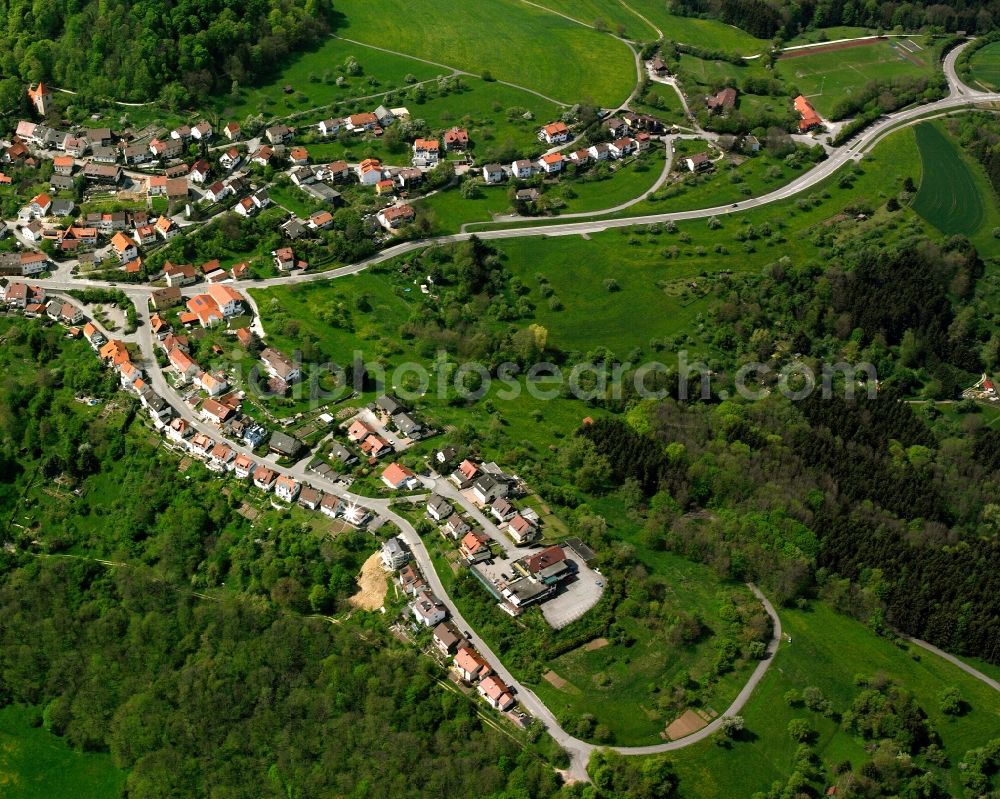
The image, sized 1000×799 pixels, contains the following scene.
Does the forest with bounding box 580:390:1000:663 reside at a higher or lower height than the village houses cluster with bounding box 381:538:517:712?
higher

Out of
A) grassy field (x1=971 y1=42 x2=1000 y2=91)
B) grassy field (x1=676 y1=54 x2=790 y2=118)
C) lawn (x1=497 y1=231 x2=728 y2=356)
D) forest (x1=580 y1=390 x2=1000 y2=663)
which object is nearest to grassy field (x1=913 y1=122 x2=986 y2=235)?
grassy field (x1=971 y1=42 x2=1000 y2=91)

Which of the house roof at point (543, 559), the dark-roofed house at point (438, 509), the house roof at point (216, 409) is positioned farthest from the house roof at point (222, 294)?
the house roof at point (543, 559)

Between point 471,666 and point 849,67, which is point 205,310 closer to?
point 471,666

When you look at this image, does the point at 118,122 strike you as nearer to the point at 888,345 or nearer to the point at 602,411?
the point at 602,411

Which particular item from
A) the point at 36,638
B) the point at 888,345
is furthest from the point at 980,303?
the point at 36,638

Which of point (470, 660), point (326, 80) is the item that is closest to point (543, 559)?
point (470, 660)

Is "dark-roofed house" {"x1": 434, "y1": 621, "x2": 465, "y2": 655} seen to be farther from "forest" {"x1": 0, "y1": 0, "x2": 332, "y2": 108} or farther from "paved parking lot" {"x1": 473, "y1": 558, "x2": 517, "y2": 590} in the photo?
"forest" {"x1": 0, "y1": 0, "x2": 332, "y2": 108}
